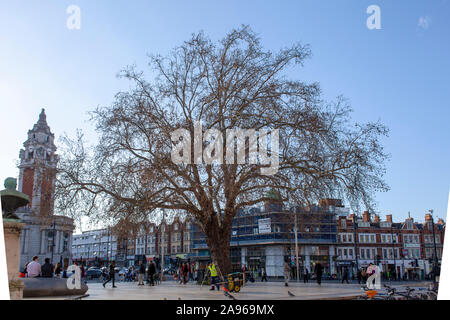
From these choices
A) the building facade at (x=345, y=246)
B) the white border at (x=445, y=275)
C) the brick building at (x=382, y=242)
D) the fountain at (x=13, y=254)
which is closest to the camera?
the white border at (x=445, y=275)

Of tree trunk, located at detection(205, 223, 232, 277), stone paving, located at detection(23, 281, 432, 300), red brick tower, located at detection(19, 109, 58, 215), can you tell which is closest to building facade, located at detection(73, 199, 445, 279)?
tree trunk, located at detection(205, 223, 232, 277)

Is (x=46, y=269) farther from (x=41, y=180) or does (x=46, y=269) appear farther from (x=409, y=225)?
(x=409, y=225)

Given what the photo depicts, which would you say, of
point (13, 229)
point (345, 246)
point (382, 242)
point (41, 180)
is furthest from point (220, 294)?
point (382, 242)

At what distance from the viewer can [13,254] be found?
8.73 m

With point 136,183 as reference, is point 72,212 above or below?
below

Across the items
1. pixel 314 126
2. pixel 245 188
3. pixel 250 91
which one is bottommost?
pixel 245 188

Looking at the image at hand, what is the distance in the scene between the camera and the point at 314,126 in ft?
63.8

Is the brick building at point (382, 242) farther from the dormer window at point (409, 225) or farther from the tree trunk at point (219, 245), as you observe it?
the tree trunk at point (219, 245)

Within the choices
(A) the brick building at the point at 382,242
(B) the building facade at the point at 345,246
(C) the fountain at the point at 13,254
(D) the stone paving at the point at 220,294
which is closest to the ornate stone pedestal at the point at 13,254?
(C) the fountain at the point at 13,254

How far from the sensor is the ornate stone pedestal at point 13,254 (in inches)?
338

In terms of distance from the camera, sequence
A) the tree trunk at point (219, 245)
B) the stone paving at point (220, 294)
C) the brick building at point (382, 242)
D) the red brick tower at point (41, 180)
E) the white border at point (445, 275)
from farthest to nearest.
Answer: the brick building at point (382, 242) < the tree trunk at point (219, 245) < the red brick tower at point (41, 180) < the stone paving at point (220, 294) < the white border at point (445, 275)
